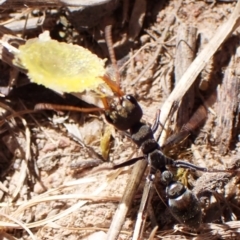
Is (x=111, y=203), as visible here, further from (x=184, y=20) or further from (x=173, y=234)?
(x=184, y=20)

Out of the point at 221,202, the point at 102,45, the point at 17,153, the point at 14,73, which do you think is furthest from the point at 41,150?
the point at 221,202

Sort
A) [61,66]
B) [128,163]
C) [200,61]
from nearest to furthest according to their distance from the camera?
[61,66] → [128,163] → [200,61]

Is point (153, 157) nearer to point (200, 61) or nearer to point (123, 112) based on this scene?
point (123, 112)

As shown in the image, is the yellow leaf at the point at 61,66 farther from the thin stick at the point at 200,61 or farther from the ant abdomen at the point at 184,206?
the ant abdomen at the point at 184,206

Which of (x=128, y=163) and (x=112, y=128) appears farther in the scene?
(x=112, y=128)

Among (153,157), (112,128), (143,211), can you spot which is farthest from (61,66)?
(143,211)

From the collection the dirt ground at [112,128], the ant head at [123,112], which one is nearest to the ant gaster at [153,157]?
the ant head at [123,112]

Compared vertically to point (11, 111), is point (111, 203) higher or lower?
lower

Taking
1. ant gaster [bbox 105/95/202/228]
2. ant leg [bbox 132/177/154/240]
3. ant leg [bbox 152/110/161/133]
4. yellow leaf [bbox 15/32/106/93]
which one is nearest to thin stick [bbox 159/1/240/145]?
ant leg [bbox 152/110/161/133]
